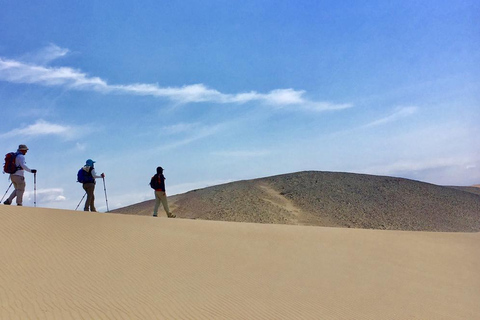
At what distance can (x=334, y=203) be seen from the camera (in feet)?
119

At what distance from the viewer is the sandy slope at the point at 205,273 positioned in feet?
28.1

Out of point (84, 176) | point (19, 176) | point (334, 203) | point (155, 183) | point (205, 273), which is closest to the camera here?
point (205, 273)

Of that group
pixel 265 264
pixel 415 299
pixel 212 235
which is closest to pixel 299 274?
pixel 265 264

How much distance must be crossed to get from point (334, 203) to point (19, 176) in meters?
24.9

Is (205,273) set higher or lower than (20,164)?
lower

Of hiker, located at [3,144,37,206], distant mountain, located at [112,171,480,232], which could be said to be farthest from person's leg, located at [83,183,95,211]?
distant mountain, located at [112,171,480,232]

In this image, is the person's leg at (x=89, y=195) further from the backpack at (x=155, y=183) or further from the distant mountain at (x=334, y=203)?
the distant mountain at (x=334, y=203)

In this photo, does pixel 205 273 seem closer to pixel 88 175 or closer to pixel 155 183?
pixel 88 175

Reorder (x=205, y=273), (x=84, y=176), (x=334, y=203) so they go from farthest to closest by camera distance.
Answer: (x=334, y=203), (x=84, y=176), (x=205, y=273)

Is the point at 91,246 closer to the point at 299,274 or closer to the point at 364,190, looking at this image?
the point at 299,274

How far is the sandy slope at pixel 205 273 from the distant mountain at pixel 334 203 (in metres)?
13.1

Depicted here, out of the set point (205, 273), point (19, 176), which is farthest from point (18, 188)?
point (205, 273)

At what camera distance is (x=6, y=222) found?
1319 centimetres

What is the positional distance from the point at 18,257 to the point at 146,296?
3.51m
